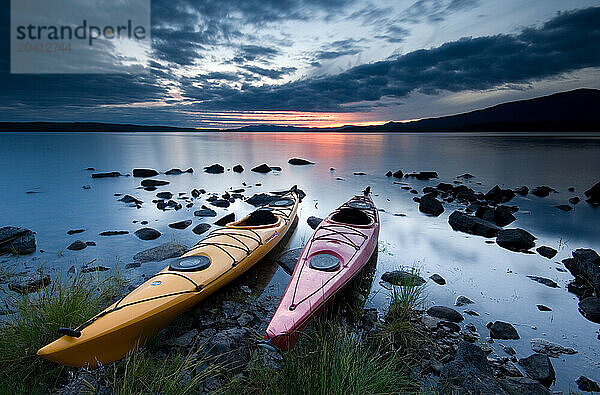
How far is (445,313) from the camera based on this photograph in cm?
470

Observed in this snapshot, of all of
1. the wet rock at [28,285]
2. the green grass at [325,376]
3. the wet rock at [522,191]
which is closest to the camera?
the green grass at [325,376]

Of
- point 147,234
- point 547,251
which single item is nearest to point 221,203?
point 147,234

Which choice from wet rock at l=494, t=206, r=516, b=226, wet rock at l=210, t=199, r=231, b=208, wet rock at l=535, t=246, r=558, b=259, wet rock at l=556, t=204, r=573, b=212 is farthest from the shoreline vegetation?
wet rock at l=556, t=204, r=573, b=212

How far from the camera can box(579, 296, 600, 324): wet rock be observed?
475 cm

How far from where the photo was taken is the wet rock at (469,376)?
291 centimetres

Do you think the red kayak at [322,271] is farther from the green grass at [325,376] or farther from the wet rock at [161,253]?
the wet rock at [161,253]

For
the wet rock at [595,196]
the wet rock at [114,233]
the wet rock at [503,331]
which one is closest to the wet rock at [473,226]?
the wet rock at [503,331]

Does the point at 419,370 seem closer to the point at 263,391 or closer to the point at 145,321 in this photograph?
the point at 263,391

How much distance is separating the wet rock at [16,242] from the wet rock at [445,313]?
8265 mm

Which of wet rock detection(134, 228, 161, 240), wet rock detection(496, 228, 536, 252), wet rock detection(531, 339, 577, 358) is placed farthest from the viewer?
wet rock detection(134, 228, 161, 240)

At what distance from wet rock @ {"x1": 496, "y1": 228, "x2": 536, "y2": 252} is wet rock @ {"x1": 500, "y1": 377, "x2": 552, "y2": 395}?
16.9ft

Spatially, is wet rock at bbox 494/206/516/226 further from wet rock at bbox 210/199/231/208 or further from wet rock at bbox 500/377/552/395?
wet rock at bbox 210/199/231/208

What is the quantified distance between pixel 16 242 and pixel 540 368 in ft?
31.6

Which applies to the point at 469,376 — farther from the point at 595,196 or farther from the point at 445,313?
the point at 595,196
